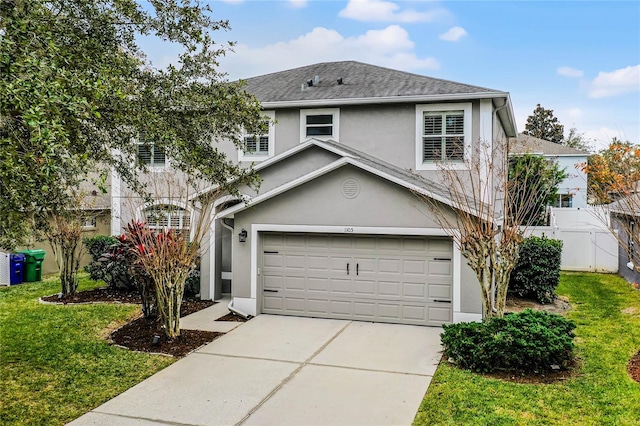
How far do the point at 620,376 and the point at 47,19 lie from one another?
9673 mm

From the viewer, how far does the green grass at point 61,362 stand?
6465 mm

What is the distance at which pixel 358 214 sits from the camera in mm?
11125

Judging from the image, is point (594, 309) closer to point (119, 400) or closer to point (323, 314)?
point (323, 314)

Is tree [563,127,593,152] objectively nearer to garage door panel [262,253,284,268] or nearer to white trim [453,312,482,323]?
white trim [453,312,482,323]

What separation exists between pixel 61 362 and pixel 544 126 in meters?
57.7

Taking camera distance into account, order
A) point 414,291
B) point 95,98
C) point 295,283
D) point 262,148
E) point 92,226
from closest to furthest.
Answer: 1. point 95,98
2. point 414,291
3. point 295,283
4. point 262,148
5. point 92,226

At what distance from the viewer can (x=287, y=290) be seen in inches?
462

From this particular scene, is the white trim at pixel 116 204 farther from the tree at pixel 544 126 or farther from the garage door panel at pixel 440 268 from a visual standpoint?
the tree at pixel 544 126

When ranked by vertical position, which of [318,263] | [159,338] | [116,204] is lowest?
[159,338]

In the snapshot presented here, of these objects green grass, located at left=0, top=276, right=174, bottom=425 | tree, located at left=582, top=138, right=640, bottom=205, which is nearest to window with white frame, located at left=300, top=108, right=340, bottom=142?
tree, located at left=582, top=138, right=640, bottom=205

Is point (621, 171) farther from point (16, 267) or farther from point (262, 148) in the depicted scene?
point (16, 267)

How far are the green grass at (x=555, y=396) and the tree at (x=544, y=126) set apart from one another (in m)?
51.0

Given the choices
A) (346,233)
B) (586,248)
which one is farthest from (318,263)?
(586,248)

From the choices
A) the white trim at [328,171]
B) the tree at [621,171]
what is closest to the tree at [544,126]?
the tree at [621,171]
